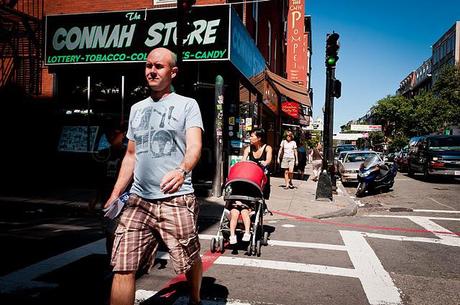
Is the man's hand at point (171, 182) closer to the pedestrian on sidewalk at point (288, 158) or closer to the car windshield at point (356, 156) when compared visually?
the pedestrian on sidewalk at point (288, 158)

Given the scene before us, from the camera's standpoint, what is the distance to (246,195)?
5816mm

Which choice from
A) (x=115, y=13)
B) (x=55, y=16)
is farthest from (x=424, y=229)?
(x=55, y=16)

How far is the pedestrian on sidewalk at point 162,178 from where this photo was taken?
2.78 metres

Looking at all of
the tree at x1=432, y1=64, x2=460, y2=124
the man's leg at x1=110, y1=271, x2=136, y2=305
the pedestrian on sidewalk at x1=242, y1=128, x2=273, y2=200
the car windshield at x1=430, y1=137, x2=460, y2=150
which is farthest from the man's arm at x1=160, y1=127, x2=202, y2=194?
the tree at x1=432, y1=64, x2=460, y2=124

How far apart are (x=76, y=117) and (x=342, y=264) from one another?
10339mm

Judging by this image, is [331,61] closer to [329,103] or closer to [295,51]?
[329,103]

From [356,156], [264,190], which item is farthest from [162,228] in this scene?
[356,156]

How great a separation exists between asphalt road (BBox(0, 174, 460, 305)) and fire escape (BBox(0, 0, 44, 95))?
7312 millimetres

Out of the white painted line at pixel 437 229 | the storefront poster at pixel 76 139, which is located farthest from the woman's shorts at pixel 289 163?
the storefront poster at pixel 76 139

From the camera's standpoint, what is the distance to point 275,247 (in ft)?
20.0

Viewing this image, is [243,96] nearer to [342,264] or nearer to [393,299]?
[342,264]

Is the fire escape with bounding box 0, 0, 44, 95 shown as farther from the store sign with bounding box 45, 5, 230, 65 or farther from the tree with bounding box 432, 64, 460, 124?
the tree with bounding box 432, 64, 460, 124

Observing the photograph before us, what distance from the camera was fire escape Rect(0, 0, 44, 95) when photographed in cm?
1266

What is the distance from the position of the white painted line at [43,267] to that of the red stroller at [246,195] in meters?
1.76
